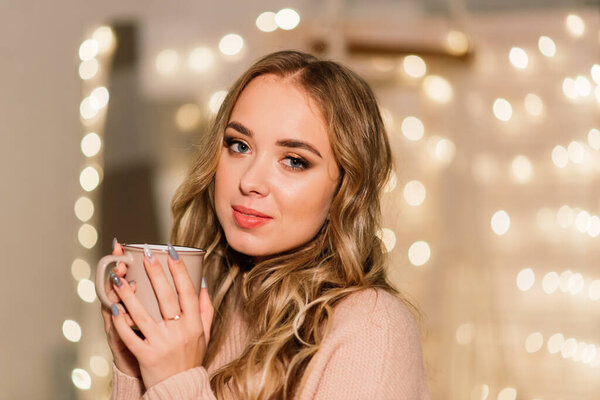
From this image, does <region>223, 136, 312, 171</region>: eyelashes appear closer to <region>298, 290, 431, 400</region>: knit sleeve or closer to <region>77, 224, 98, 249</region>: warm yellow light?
<region>298, 290, 431, 400</region>: knit sleeve

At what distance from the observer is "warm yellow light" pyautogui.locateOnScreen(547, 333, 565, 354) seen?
1.98 meters

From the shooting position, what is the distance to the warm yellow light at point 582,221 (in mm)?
1988

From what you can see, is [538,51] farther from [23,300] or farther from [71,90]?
[23,300]

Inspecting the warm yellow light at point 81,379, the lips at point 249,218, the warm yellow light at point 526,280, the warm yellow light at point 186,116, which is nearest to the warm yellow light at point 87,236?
the warm yellow light at point 81,379

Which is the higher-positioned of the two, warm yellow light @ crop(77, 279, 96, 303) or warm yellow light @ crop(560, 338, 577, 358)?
warm yellow light @ crop(77, 279, 96, 303)

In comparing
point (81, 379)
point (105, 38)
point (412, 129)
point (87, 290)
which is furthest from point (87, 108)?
point (412, 129)

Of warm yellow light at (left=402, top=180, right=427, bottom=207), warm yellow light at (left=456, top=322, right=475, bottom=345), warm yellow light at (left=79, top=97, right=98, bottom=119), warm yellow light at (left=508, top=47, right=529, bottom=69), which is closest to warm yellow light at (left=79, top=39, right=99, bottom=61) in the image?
warm yellow light at (left=79, top=97, right=98, bottom=119)

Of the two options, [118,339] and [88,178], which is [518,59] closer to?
[88,178]

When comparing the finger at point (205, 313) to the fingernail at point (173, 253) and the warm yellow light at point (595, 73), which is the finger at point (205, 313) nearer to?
the fingernail at point (173, 253)

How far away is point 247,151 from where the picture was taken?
112 centimetres

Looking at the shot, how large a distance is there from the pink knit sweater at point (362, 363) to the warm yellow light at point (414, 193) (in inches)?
38.2

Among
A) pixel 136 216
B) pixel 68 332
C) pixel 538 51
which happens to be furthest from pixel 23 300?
pixel 538 51

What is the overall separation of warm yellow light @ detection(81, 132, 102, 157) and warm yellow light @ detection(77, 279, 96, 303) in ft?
1.16

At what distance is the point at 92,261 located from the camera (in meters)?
1.96
